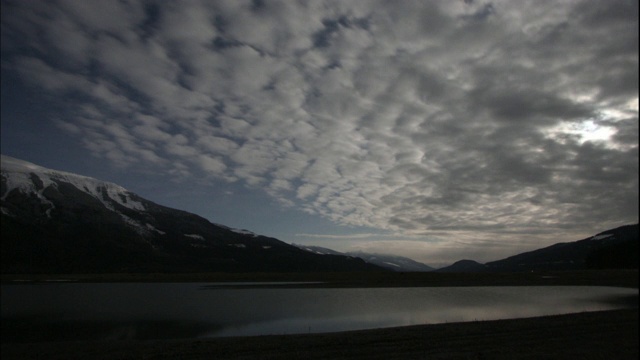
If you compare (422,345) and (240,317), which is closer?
(422,345)

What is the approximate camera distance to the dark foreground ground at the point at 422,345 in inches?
809

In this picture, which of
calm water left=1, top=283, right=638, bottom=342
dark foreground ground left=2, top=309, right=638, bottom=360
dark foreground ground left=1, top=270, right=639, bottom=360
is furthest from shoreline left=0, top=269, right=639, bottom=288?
dark foreground ground left=2, top=309, right=638, bottom=360

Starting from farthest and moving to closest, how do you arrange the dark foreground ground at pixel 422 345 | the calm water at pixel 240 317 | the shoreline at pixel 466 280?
the shoreline at pixel 466 280 < the calm water at pixel 240 317 < the dark foreground ground at pixel 422 345

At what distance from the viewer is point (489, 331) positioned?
89.6ft

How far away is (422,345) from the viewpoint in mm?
23312

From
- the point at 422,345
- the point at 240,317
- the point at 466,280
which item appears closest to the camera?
the point at 422,345

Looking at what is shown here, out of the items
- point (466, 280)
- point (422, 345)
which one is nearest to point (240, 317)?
point (422, 345)

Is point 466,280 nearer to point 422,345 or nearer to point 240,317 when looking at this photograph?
point 240,317

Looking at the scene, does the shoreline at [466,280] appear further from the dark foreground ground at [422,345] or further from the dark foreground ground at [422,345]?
the dark foreground ground at [422,345]

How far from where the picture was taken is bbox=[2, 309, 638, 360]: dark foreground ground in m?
20.6

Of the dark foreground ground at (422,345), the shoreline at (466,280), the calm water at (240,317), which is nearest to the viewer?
the dark foreground ground at (422,345)

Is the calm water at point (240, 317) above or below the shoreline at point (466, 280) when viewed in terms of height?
below

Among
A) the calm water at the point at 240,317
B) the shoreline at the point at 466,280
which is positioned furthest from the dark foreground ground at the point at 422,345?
the shoreline at the point at 466,280

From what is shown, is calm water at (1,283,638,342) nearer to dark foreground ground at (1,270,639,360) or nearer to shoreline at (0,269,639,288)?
dark foreground ground at (1,270,639,360)
